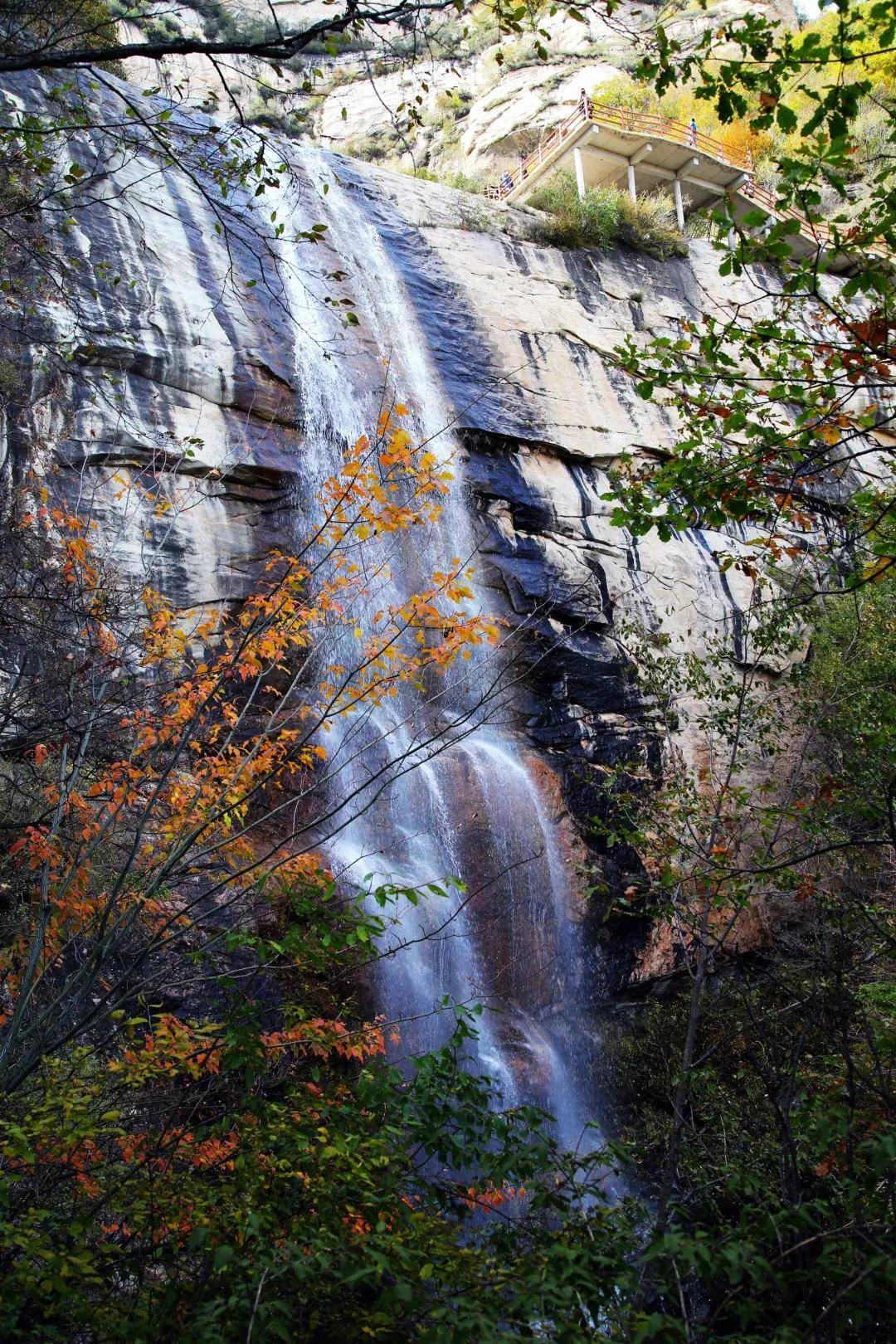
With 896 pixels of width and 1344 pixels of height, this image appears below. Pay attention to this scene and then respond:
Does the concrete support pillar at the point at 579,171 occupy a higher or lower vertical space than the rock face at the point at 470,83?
lower

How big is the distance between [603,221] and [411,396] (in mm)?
7697

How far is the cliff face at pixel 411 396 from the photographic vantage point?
42.0 ft

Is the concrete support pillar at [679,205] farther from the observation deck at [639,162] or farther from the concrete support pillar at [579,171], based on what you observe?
the concrete support pillar at [579,171]

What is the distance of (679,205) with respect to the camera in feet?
78.1

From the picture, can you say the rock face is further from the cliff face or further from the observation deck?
the cliff face

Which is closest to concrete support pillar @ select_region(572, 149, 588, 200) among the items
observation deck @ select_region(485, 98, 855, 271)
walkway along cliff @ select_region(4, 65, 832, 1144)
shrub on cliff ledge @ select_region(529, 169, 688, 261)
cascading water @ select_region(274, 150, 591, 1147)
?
observation deck @ select_region(485, 98, 855, 271)

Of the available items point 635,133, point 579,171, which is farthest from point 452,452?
point 635,133

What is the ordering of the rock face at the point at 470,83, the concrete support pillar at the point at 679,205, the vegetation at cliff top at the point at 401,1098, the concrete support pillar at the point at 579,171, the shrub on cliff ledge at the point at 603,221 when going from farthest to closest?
the rock face at the point at 470,83 < the concrete support pillar at the point at 679,205 < the concrete support pillar at the point at 579,171 < the shrub on cliff ledge at the point at 603,221 < the vegetation at cliff top at the point at 401,1098

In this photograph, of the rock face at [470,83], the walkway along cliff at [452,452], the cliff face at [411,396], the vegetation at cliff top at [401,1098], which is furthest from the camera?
the rock face at [470,83]

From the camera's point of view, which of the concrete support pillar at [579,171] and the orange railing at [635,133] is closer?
the concrete support pillar at [579,171]

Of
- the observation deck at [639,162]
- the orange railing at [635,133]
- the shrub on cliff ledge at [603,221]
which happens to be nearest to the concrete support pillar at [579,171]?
the observation deck at [639,162]

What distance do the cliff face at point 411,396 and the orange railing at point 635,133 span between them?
407 centimetres

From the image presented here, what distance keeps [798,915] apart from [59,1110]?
1140 cm

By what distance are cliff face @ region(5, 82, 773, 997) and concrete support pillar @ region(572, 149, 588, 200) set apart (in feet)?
7.13
